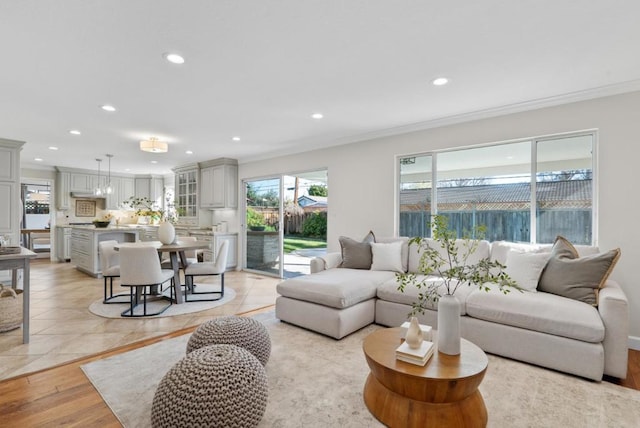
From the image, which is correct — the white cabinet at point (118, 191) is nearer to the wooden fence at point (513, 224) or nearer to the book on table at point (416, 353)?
the wooden fence at point (513, 224)

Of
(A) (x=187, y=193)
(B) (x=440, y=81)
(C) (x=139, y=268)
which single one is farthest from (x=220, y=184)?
(B) (x=440, y=81)

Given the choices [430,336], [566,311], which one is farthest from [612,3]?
[430,336]

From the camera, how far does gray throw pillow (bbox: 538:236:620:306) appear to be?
254 cm

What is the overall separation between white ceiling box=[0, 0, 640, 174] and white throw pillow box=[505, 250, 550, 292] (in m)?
1.59

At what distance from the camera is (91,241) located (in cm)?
596

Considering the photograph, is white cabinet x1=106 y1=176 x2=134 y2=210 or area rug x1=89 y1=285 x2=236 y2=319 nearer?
area rug x1=89 y1=285 x2=236 y2=319

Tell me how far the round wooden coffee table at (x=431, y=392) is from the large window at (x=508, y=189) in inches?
90.4

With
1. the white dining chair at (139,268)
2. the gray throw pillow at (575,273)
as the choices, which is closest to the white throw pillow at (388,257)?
the gray throw pillow at (575,273)

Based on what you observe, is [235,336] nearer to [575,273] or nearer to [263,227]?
[575,273]

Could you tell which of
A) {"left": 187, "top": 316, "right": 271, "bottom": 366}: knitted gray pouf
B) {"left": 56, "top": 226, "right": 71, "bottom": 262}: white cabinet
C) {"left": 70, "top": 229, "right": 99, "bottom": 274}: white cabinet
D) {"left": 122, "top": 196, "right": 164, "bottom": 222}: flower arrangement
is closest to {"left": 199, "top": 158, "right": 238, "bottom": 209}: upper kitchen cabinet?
{"left": 122, "top": 196, "right": 164, "bottom": 222}: flower arrangement

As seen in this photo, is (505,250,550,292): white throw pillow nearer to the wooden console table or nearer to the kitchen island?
the wooden console table

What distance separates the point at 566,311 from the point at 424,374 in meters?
1.48

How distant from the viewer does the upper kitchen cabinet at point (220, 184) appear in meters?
6.57

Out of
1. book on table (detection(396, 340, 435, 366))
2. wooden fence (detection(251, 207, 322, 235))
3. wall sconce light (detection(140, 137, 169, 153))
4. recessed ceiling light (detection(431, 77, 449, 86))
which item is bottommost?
book on table (detection(396, 340, 435, 366))
